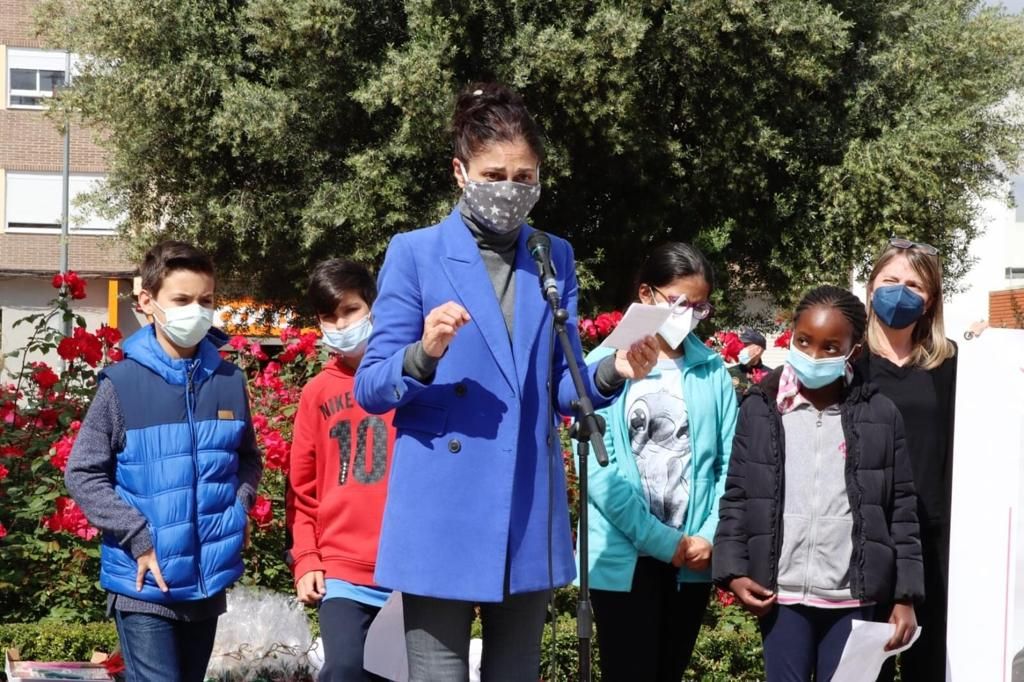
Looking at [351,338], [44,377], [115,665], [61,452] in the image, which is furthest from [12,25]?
[351,338]

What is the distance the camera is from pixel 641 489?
448cm

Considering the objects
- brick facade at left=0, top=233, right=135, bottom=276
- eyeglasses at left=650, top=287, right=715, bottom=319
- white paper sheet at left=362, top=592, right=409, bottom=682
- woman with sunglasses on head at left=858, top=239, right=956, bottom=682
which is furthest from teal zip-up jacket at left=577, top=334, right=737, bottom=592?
brick facade at left=0, top=233, right=135, bottom=276

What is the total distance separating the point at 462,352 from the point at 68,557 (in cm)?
423

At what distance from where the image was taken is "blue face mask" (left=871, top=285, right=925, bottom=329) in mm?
4738

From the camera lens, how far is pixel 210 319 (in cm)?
432

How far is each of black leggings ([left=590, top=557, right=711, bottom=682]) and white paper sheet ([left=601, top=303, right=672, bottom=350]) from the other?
1.53 metres

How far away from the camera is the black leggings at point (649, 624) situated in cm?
443

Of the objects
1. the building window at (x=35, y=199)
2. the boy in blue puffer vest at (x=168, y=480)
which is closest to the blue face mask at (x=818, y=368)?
the boy in blue puffer vest at (x=168, y=480)

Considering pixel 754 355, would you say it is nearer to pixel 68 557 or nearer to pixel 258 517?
pixel 258 517

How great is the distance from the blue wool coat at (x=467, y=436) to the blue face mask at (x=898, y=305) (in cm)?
198

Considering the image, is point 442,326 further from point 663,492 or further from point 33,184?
point 33,184

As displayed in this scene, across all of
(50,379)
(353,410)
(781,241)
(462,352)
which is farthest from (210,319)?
(781,241)

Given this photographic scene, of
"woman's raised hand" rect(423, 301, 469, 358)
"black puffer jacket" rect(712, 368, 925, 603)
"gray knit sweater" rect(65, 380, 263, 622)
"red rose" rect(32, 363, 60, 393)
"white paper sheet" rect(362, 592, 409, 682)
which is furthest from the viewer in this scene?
"red rose" rect(32, 363, 60, 393)

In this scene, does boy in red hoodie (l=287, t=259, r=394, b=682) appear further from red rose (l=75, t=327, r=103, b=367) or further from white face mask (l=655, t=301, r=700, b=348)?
red rose (l=75, t=327, r=103, b=367)
